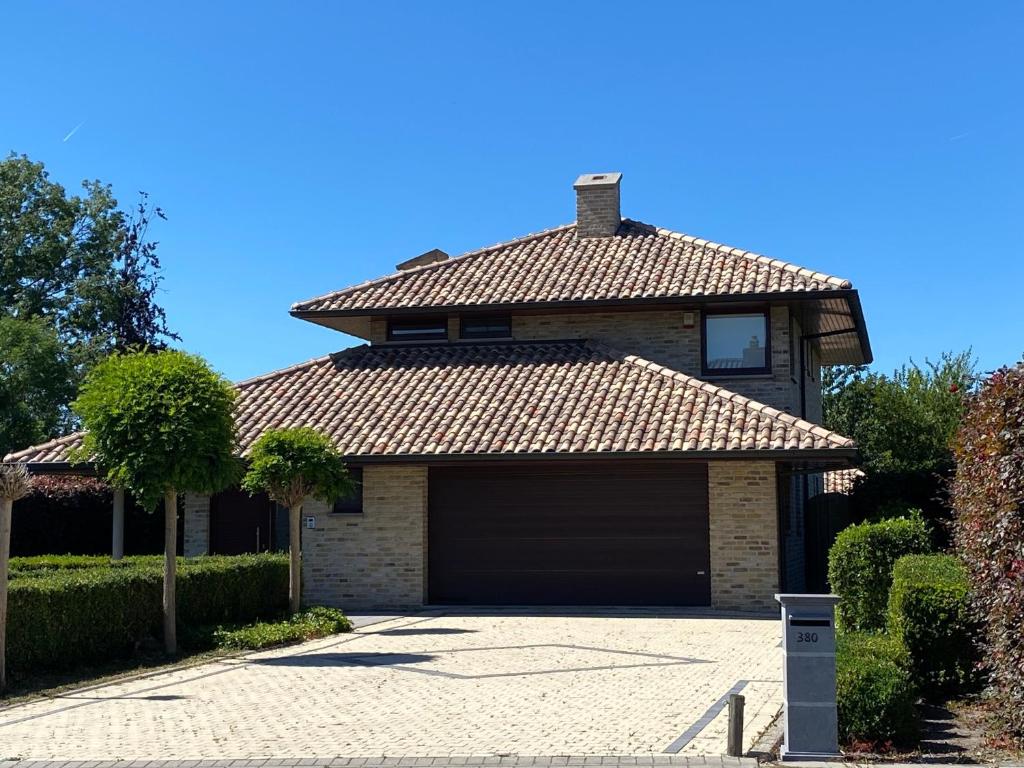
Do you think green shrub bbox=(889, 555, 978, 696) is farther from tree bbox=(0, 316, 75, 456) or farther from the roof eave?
tree bbox=(0, 316, 75, 456)

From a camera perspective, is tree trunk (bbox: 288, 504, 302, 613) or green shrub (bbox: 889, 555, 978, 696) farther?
tree trunk (bbox: 288, 504, 302, 613)

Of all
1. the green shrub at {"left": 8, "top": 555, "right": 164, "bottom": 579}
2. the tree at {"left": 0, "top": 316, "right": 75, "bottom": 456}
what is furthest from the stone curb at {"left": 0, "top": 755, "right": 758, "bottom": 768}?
the tree at {"left": 0, "top": 316, "right": 75, "bottom": 456}

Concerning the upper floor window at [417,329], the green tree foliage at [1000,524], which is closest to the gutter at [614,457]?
the upper floor window at [417,329]

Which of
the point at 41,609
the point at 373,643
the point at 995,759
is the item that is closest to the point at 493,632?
the point at 373,643

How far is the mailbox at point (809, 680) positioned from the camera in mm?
8648

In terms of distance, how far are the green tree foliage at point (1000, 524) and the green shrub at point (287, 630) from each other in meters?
9.92

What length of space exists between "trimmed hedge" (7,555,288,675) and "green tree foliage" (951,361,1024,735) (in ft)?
33.7

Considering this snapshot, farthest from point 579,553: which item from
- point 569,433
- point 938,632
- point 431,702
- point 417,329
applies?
point 938,632

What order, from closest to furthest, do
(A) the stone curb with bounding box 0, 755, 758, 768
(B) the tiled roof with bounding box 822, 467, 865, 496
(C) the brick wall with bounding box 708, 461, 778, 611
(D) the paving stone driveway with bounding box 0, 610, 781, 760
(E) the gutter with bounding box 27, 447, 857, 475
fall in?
(A) the stone curb with bounding box 0, 755, 758, 768 → (D) the paving stone driveway with bounding box 0, 610, 781, 760 → (E) the gutter with bounding box 27, 447, 857, 475 → (C) the brick wall with bounding box 708, 461, 778, 611 → (B) the tiled roof with bounding box 822, 467, 865, 496

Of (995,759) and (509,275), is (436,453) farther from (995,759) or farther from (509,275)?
(995,759)

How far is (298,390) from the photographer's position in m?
25.0

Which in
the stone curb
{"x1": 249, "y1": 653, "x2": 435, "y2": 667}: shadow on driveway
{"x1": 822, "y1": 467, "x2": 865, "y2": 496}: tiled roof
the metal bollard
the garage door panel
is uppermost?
{"x1": 822, "y1": 467, "x2": 865, "y2": 496}: tiled roof

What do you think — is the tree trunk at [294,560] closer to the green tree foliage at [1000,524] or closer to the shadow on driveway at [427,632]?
the shadow on driveway at [427,632]

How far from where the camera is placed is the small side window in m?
22.6
